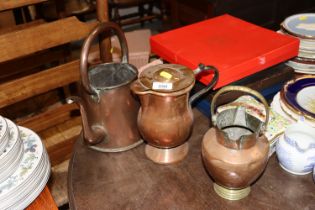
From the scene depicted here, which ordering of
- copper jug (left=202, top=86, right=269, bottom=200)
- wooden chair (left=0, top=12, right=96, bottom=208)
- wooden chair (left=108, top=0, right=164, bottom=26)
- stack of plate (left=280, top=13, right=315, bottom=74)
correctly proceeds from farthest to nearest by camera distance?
wooden chair (left=108, top=0, right=164, bottom=26) → wooden chair (left=0, top=12, right=96, bottom=208) → stack of plate (left=280, top=13, right=315, bottom=74) → copper jug (left=202, top=86, right=269, bottom=200)

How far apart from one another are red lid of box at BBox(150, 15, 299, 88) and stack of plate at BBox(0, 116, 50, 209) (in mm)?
540

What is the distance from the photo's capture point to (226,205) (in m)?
0.87

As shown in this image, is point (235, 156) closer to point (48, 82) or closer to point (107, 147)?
point (107, 147)

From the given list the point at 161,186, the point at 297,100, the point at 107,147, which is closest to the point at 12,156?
the point at 107,147

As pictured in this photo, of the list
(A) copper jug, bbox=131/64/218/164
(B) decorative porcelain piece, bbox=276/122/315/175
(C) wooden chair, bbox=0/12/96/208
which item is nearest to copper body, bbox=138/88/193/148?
(A) copper jug, bbox=131/64/218/164

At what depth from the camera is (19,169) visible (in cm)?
102

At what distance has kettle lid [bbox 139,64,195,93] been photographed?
86 centimetres

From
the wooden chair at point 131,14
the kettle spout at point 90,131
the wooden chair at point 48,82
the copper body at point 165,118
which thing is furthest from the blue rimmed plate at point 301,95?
the wooden chair at point 131,14

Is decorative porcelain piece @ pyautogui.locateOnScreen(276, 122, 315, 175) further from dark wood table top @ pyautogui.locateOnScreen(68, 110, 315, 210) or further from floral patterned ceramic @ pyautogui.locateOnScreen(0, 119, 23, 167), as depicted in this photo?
floral patterned ceramic @ pyautogui.locateOnScreen(0, 119, 23, 167)

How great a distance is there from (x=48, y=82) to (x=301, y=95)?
117 cm

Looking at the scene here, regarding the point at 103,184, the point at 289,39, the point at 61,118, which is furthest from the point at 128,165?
the point at 61,118

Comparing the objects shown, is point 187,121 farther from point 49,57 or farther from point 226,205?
point 49,57

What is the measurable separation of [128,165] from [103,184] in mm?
96

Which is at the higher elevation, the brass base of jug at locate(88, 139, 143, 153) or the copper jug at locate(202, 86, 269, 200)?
the copper jug at locate(202, 86, 269, 200)
